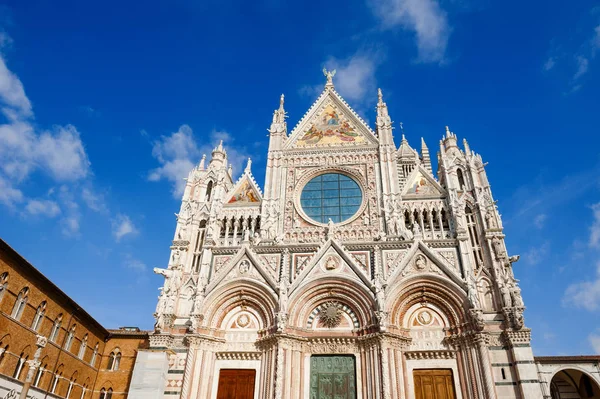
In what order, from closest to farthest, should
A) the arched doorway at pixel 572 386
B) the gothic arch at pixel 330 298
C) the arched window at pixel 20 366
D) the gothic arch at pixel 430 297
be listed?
the arched window at pixel 20 366, the gothic arch at pixel 430 297, the gothic arch at pixel 330 298, the arched doorway at pixel 572 386

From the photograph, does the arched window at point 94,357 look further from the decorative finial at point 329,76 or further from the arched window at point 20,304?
the decorative finial at point 329,76

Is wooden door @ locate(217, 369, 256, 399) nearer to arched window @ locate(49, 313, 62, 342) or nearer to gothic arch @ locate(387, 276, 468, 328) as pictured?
gothic arch @ locate(387, 276, 468, 328)

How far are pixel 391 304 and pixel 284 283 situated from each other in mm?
4766

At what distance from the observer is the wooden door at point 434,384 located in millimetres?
17391

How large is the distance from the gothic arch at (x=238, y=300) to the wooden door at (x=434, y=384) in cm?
678

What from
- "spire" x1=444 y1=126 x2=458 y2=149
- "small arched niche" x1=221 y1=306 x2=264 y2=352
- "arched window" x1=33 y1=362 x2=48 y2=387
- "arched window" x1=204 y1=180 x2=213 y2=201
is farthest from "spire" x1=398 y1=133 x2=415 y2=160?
"arched window" x1=33 y1=362 x2=48 y2=387

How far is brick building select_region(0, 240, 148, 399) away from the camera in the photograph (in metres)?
14.5

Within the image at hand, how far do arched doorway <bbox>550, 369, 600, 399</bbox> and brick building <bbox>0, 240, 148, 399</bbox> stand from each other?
21.4 metres

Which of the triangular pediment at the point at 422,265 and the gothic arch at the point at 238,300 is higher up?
the triangular pediment at the point at 422,265

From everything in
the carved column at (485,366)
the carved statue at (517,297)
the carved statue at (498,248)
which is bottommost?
the carved column at (485,366)

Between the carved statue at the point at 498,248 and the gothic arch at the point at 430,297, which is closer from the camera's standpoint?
the gothic arch at the point at 430,297

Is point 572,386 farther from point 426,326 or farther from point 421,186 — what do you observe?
point 421,186

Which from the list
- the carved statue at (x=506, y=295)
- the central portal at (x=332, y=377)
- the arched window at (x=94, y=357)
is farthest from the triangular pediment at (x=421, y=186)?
the arched window at (x=94, y=357)

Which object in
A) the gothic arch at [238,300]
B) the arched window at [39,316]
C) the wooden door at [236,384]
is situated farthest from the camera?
the gothic arch at [238,300]
